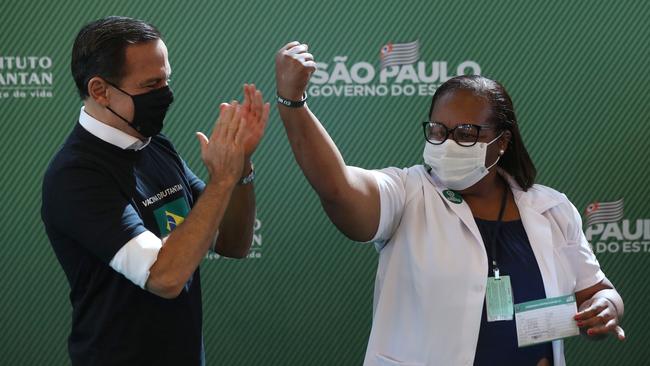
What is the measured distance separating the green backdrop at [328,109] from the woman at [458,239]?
114 centimetres

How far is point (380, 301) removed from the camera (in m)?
1.78

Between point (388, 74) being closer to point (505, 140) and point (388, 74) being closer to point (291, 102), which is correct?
point (505, 140)

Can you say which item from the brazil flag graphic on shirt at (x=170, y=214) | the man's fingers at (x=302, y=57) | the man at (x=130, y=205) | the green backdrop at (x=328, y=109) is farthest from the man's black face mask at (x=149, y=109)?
the green backdrop at (x=328, y=109)

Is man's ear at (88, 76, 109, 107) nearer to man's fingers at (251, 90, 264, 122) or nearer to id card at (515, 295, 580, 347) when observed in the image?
man's fingers at (251, 90, 264, 122)

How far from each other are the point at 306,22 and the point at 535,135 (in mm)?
997

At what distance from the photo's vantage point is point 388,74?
3.00 meters

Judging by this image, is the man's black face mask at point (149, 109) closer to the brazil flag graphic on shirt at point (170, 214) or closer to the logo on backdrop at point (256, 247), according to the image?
the brazil flag graphic on shirt at point (170, 214)

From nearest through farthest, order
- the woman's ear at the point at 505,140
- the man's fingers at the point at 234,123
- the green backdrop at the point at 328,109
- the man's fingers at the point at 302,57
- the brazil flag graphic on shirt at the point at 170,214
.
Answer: the man's fingers at the point at 302,57 → the man's fingers at the point at 234,123 → the brazil flag graphic on shirt at the point at 170,214 → the woman's ear at the point at 505,140 → the green backdrop at the point at 328,109

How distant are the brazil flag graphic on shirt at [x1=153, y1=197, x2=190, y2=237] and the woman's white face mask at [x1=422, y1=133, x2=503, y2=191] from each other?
1.93ft

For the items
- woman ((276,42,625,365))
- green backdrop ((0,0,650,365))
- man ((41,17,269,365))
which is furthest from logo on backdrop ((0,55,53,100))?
woman ((276,42,625,365))

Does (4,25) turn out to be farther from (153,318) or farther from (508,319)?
(508,319)

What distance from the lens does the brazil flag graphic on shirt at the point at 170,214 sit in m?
1.73

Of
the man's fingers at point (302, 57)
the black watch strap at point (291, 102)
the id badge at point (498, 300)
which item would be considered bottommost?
the id badge at point (498, 300)

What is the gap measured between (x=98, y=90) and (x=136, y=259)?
1.32 feet
